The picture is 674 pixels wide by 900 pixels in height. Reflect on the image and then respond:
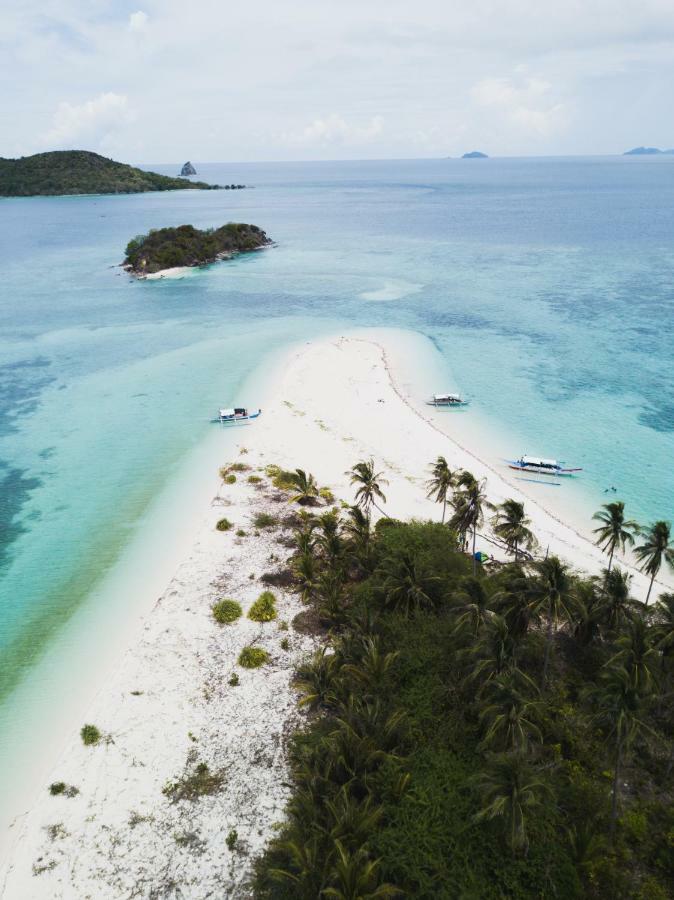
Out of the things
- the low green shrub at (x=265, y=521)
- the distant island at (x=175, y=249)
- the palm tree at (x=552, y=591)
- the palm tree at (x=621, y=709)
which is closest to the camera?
the palm tree at (x=621, y=709)

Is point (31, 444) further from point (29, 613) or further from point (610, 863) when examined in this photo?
point (610, 863)

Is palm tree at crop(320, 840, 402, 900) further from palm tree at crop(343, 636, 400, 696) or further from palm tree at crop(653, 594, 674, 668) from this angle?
palm tree at crop(653, 594, 674, 668)

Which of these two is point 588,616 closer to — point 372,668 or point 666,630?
point 666,630

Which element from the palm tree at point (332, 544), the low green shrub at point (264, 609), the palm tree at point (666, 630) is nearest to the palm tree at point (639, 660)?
the palm tree at point (666, 630)

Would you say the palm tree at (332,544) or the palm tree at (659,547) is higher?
the palm tree at (659,547)

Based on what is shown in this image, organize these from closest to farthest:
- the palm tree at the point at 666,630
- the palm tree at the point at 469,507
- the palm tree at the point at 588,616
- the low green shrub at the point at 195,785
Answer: the palm tree at the point at 666,630 < the low green shrub at the point at 195,785 < the palm tree at the point at 588,616 < the palm tree at the point at 469,507

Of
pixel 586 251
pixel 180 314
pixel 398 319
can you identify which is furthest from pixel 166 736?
pixel 586 251

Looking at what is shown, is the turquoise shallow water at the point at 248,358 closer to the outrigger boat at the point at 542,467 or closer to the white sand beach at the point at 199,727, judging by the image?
the outrigger boat at the point at 542,467

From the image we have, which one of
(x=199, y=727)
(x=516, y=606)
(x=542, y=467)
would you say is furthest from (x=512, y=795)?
(x=542, y=467)
